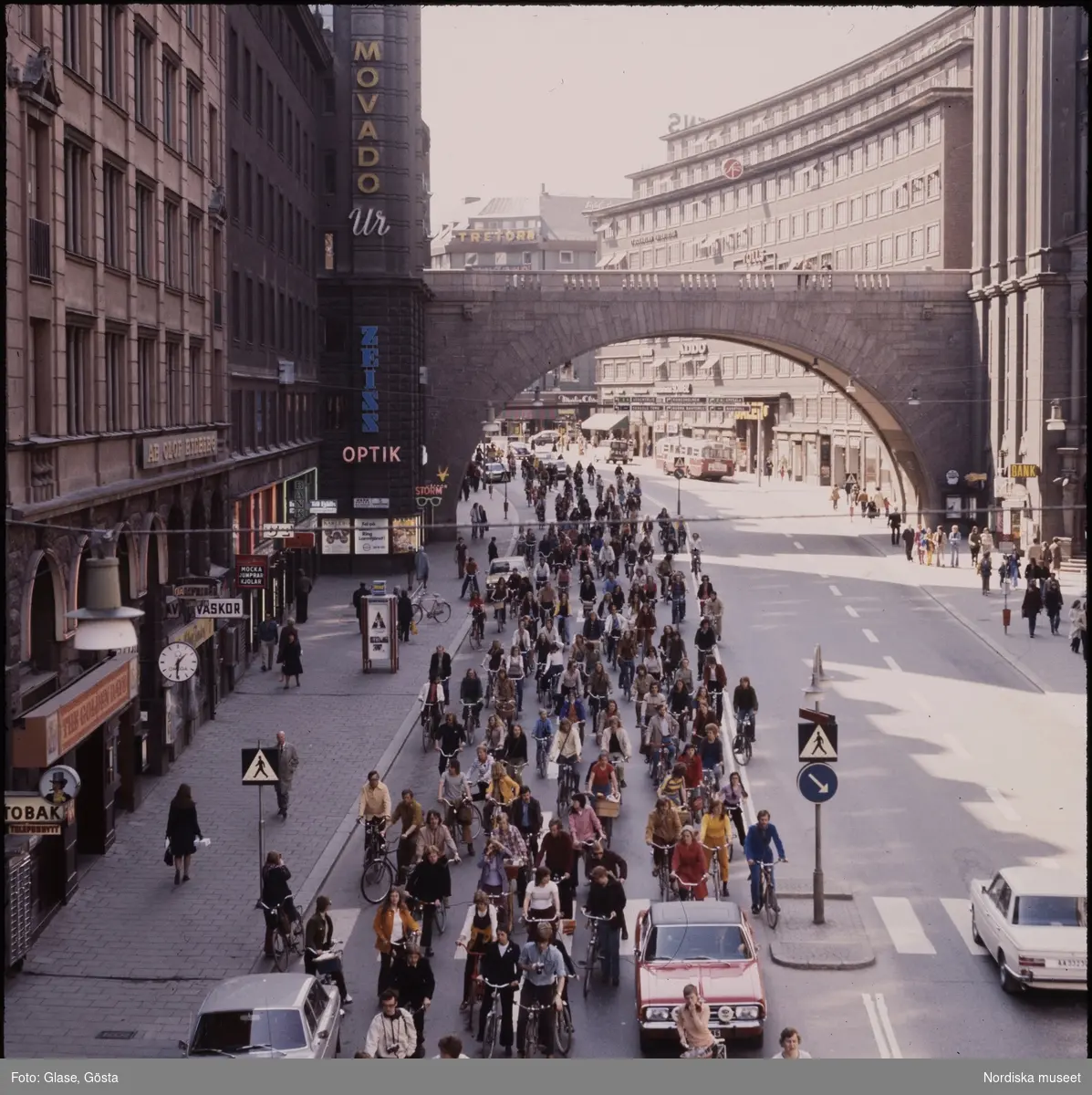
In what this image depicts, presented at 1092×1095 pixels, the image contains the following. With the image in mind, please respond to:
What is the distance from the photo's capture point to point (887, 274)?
6781cm

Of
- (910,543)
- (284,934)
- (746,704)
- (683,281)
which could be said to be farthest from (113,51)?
(910,543)

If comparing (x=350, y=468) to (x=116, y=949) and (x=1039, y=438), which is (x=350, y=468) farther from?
(x=116, y=949)

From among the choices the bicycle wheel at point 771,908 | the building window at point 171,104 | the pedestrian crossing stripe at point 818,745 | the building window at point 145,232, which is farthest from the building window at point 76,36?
the bicycle wheel at point 771,908

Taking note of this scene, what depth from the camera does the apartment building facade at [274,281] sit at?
135 ft

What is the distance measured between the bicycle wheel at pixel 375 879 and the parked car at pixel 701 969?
5.43 meters

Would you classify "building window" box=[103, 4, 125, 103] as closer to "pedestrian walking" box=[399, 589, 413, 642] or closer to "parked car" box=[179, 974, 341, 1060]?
"parked car" box=[179, 974, 341, 1060]

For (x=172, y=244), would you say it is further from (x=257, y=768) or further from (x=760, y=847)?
(x=760, y=847)

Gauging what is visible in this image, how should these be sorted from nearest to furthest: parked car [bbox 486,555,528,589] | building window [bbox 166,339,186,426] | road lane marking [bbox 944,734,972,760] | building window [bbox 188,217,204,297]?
road lane marking [bbox 944,734,972,760], building window [bbox 166,339,186,426], building window [bbox 188,217,204,297], parked car [bbox 486,555,528,589]

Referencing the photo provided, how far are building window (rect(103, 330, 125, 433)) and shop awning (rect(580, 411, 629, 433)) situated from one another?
390 feet

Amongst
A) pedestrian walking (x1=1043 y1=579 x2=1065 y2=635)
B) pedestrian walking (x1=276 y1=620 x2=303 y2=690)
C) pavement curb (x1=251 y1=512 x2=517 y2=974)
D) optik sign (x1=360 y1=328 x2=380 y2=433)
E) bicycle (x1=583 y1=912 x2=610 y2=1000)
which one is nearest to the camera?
bicycle (x1=583 y1=912 x2=610 y2=1000)

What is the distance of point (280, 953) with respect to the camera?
19906 millimetres

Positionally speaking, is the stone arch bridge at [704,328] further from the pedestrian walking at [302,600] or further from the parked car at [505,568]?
the pedestrian walking at [302,600]

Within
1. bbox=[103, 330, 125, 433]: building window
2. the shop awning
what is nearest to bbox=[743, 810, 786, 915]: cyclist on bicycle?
bbox=[103, 330, 125, 433]: building window

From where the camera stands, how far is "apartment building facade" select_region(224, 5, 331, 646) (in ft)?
135
